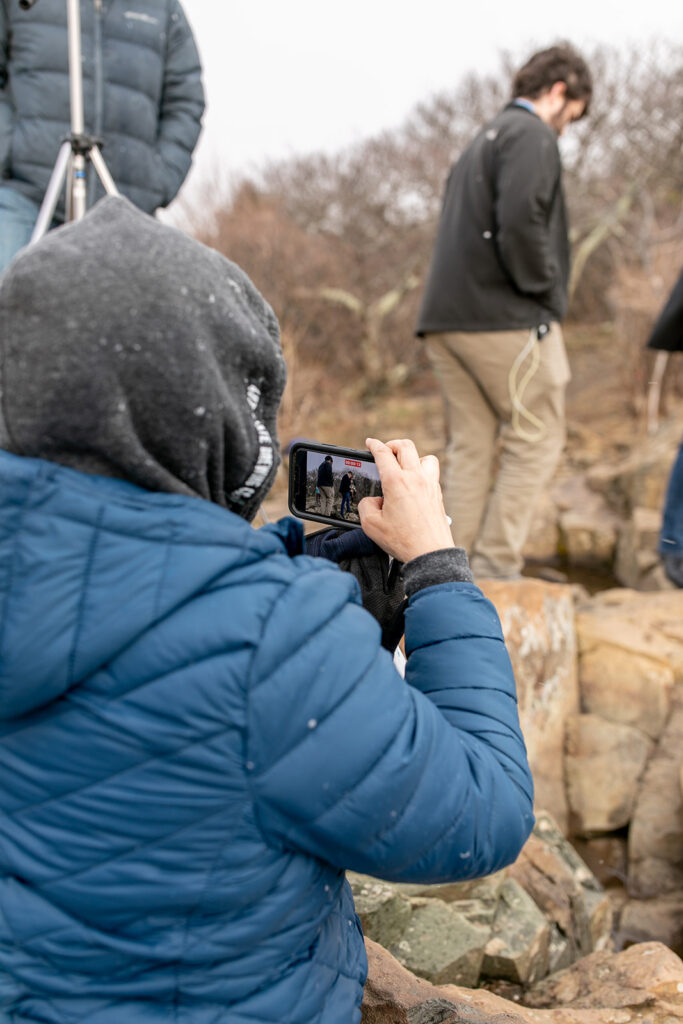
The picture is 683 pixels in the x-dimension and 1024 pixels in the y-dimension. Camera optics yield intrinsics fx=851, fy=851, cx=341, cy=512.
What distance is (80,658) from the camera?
33.3 inches

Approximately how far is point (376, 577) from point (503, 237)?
213 centimetres

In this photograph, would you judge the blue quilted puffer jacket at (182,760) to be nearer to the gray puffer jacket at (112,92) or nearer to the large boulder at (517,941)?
the large boulder at (517,941)

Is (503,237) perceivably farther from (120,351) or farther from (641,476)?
(641,476)

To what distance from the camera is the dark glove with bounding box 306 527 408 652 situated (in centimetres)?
139

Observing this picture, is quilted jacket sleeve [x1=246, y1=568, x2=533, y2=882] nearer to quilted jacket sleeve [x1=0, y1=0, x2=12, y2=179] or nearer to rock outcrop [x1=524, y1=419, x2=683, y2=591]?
quilted jacket sleeve [x1=0, y1=0, x2=12, y2=179]

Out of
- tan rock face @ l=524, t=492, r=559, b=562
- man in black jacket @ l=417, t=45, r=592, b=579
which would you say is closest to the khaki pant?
man in black jacket @ l=417, t=45, r=592, b=579

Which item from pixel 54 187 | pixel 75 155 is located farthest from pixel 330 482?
pixel 75 155

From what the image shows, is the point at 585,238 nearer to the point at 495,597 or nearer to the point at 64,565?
the point at 495,597

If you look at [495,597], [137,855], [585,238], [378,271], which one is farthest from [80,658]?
[585,238]

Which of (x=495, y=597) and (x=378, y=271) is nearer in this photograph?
(x=495, y=597)

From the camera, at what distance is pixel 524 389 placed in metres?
3.27

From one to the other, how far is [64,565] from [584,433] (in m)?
8.77

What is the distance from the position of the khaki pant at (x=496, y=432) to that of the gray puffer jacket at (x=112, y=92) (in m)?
1.24

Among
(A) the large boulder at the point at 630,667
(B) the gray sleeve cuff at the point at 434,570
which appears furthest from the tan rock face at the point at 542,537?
(B) the gray sleeve cuff at the point at 434,570
